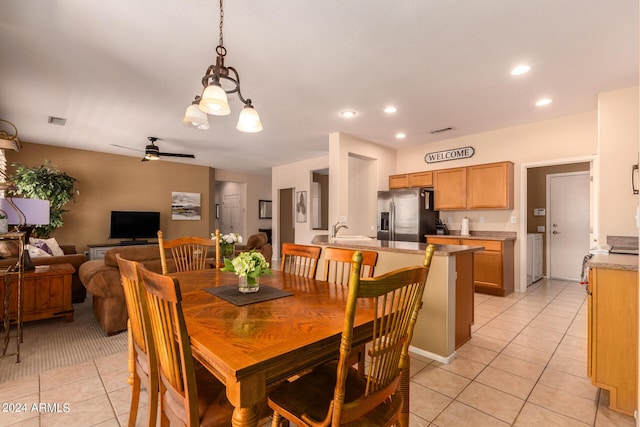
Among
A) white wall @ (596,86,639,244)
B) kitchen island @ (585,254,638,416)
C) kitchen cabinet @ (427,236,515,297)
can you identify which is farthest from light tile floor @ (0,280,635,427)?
kitchen cabinet @ (427,236,515,297)

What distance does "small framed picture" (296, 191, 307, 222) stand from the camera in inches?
285

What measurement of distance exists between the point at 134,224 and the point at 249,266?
20.8 ft

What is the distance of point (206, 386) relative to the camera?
49.9 inches

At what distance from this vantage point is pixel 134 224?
668 cm

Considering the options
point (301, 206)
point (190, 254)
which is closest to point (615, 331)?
point (190, 254)

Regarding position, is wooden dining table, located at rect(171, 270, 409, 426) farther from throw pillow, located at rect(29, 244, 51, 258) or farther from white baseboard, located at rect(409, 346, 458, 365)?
throw pillow, located at rect(29, 244, 51, 258)

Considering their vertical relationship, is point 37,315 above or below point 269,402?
below

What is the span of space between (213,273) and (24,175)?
5.04m

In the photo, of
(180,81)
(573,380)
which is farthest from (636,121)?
(180,81)

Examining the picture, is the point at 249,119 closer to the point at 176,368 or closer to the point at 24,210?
the point at 176,368

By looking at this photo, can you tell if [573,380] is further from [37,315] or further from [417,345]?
[37,315]

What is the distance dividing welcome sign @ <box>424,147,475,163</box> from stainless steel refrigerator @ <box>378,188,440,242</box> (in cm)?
61

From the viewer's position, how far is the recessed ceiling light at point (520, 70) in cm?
277

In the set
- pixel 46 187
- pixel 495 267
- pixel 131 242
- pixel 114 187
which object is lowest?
pixel 495 267
